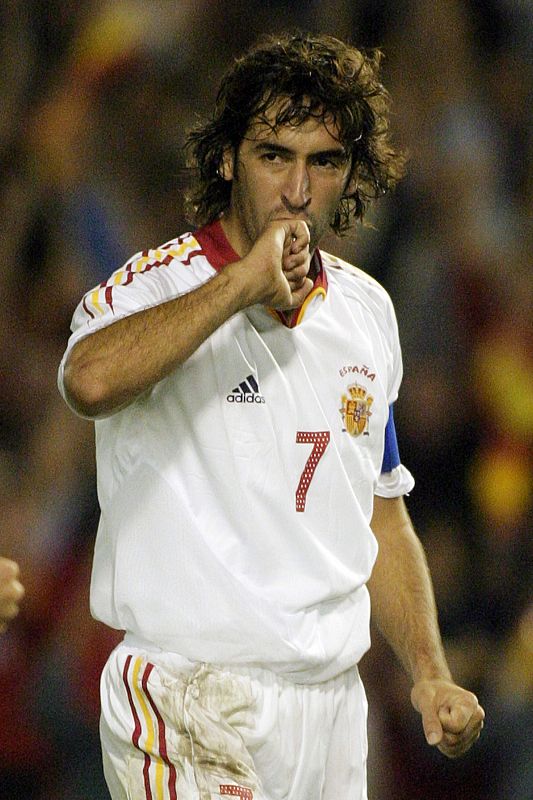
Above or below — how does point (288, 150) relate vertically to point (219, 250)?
above

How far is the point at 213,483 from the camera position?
1.89 m

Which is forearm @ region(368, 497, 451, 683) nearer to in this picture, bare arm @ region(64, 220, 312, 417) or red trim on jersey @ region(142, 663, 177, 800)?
red trim on jersey @ region(142, 663, 177, 800)

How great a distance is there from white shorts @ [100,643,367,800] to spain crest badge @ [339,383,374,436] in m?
0.41

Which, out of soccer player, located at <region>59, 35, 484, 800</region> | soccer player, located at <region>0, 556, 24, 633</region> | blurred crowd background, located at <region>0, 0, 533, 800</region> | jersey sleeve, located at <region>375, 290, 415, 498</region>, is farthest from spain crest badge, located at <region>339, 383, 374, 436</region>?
blurred crowd background, located at <region>0, 0, 533, 800</region>

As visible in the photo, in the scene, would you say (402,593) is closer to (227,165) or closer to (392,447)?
(392,447)

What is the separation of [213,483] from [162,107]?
2.03 meters

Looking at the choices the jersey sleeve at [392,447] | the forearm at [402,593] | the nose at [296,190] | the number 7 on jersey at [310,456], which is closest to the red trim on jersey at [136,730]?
the number 7 on jersey at [310,456]

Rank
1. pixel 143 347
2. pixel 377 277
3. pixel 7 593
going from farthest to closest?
pixel 377 277 < pixel 143 347 < pixel 7 593

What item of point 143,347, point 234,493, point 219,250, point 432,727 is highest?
point 219,250

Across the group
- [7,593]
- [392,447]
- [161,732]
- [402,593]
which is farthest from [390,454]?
[7,593]

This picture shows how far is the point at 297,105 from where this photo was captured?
206cm

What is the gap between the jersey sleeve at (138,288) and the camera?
180 cm

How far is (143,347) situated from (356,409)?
0.50m

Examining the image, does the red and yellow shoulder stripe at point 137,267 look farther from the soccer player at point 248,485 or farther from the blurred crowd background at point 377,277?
the blurred crowd background at point 377,277
